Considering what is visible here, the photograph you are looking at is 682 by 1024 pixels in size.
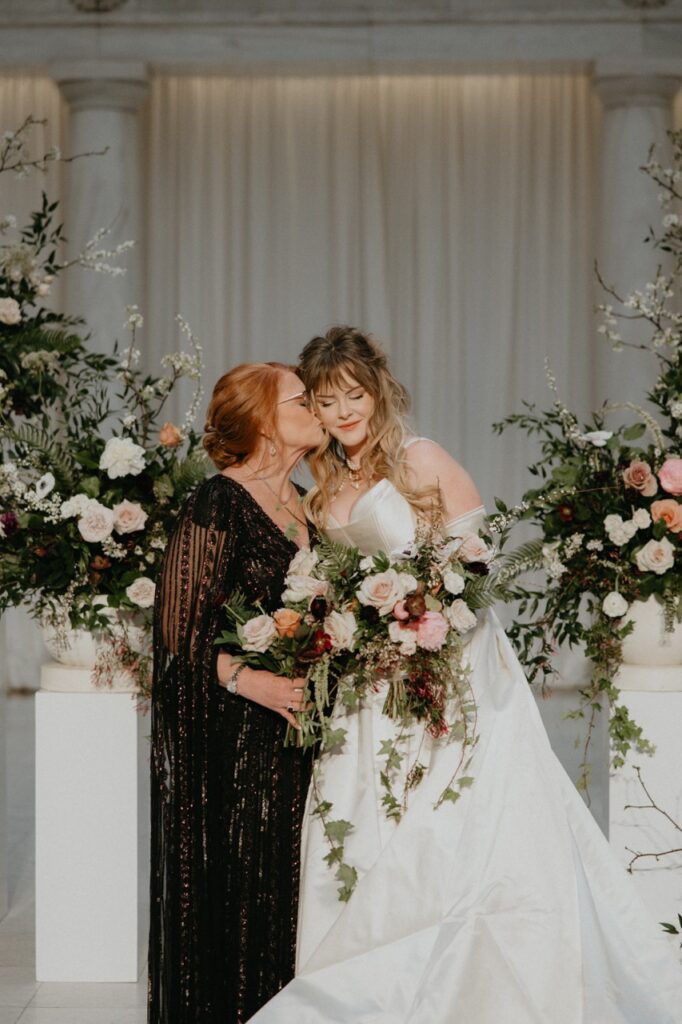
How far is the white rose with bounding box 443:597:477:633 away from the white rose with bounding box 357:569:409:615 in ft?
0.37

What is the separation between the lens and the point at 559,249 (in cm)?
1022

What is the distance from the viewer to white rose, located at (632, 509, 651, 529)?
4.20 m

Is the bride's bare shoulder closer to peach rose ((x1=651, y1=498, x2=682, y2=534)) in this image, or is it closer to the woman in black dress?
the woman in black dress

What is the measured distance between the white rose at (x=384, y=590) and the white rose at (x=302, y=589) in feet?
0.36

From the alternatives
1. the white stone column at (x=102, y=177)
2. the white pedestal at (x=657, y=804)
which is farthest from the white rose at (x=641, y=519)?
the white stone column at (x=102, y=177)

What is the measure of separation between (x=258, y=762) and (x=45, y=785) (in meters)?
1.31

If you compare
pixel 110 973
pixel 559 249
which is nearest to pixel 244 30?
pixel 559 249

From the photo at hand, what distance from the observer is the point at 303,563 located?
333 centimetres

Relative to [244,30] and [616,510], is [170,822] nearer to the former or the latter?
[616,510]

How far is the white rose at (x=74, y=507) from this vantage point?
14.2 ft

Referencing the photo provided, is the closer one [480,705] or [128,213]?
[480,705]

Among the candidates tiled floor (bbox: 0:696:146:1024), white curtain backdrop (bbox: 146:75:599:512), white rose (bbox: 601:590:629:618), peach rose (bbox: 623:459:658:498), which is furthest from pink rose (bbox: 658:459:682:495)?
white curtain backdrop (bbox: 146:75:599:512)

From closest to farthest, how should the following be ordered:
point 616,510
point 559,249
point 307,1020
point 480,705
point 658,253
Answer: point 307,1020 → point 480,705 → point 616,510 → point 658,253 → point 559,249

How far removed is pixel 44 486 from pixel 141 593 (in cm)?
49
